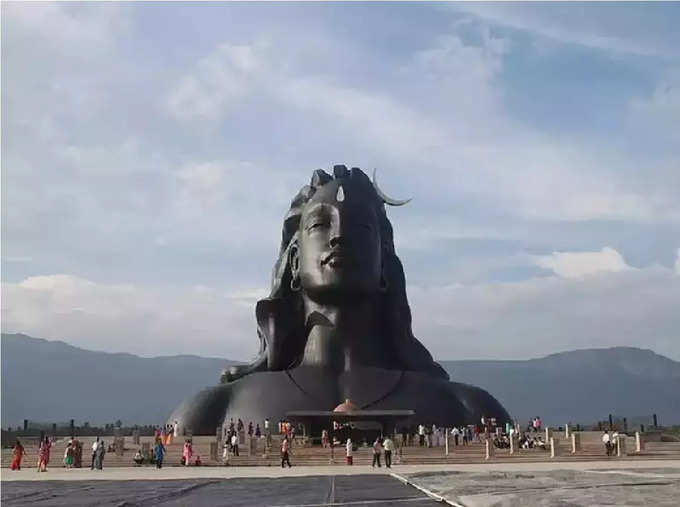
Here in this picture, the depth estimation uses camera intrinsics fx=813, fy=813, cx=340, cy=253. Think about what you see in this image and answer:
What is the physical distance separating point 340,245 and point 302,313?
17.4 feet

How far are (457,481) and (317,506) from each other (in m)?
5.60

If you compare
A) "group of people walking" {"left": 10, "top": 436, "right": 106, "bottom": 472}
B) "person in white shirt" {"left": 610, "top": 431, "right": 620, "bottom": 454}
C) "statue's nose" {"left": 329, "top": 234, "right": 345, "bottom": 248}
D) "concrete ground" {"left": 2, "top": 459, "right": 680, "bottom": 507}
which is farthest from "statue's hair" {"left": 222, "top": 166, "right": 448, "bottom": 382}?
"concrete ground" {"left": 2, "top": 459, "right": 680, "bottom": 507}

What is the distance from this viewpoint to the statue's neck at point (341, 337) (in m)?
42.7

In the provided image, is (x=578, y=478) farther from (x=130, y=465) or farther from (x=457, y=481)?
(x=130, y=465)

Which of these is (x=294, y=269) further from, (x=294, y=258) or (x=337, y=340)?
(x=337, y=340)

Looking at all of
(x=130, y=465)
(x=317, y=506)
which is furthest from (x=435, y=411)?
(x=317, y=506)

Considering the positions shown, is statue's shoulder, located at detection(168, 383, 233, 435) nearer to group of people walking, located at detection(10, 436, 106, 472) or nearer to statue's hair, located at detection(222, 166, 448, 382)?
statue's hair, located at detection(222, 166, 448, 382)

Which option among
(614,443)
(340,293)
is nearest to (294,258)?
(340,293)

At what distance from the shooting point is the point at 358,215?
42312 mm

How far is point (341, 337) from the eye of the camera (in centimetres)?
4306

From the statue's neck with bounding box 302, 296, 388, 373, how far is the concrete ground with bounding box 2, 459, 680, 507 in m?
19.4

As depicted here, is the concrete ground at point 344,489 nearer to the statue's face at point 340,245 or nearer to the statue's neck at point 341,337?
the statue's face at point 340,245

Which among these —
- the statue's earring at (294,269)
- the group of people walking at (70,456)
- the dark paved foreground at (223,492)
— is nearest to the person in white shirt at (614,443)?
the dark paved foreground at (223,492)

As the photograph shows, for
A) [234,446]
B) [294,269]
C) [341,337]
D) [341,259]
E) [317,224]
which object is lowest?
[234,446]
